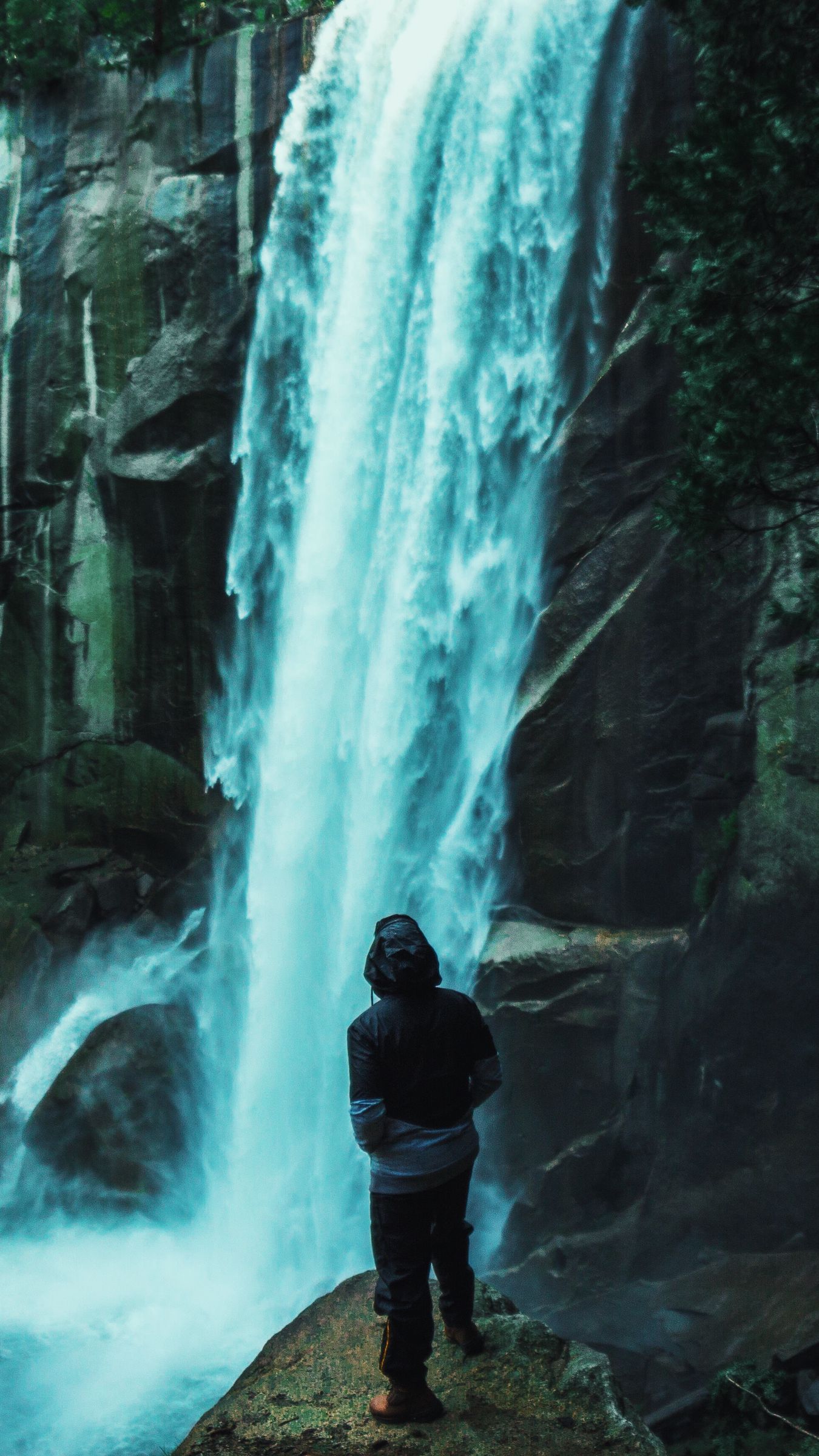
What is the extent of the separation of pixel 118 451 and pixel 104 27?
4.48 m

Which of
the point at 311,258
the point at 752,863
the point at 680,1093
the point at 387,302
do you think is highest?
the point at 311,258

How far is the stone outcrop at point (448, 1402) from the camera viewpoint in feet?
12.7

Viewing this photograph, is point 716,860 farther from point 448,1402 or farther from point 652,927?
point 448,1402

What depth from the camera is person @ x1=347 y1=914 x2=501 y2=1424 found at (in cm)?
375

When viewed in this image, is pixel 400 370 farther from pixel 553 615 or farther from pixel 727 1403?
pixel 727 1403

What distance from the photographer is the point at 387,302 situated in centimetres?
1030

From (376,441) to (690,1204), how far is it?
6.90m

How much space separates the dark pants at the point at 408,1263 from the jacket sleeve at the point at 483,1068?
0.29 metres

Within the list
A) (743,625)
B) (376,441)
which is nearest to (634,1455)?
(743,625)

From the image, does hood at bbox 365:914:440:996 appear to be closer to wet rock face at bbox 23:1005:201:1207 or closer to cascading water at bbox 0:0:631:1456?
cascading water at bbox 0:0:631:1456

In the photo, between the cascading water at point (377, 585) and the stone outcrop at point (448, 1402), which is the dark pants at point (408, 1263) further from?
the cascading water at point (377, 585)

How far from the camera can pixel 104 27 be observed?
11898 millimetres

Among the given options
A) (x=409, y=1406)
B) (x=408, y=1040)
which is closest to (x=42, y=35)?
(x=408, y=1040)

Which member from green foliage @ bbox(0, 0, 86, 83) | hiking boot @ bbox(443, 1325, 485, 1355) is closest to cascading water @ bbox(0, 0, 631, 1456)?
green foliage @ bbox(0, 0, 86, 83)
